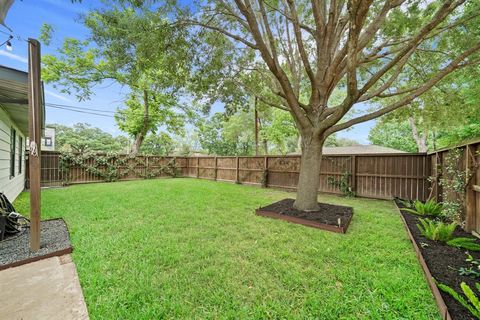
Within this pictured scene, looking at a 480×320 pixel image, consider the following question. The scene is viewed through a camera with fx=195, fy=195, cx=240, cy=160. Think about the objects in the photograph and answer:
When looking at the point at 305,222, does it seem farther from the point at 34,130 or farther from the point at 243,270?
the point at 34,130

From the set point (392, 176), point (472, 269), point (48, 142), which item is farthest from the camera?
point (48, 142)

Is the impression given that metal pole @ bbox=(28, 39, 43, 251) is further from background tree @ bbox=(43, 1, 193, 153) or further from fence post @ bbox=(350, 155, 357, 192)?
fence post @ bbox=(350, 155, 357, 192)

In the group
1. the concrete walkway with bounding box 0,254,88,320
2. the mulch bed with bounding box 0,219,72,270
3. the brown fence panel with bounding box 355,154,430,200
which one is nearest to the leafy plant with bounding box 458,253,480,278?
the concrete walkway with bounding box 0,254,88,320

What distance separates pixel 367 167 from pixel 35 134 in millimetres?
8507

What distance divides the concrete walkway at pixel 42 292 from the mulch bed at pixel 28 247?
0.37 feet

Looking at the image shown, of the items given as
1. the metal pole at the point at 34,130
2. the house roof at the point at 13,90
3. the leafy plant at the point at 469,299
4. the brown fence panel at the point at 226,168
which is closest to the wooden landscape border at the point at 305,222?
the leafy plant at the point at 469,299

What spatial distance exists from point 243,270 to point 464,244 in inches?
120

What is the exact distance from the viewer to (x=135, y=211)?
4676 millimetres

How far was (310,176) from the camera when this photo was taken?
4.82m

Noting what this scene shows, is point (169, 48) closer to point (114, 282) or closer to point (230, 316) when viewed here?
point (114, 282)

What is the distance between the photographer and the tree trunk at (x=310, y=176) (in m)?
4.75

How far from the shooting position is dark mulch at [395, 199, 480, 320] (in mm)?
1583

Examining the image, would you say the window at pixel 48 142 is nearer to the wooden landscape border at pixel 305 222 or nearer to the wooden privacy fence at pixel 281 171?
the wooden privacy fence at pixel 281 171

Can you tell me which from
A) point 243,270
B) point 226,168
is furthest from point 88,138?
point 243,270
